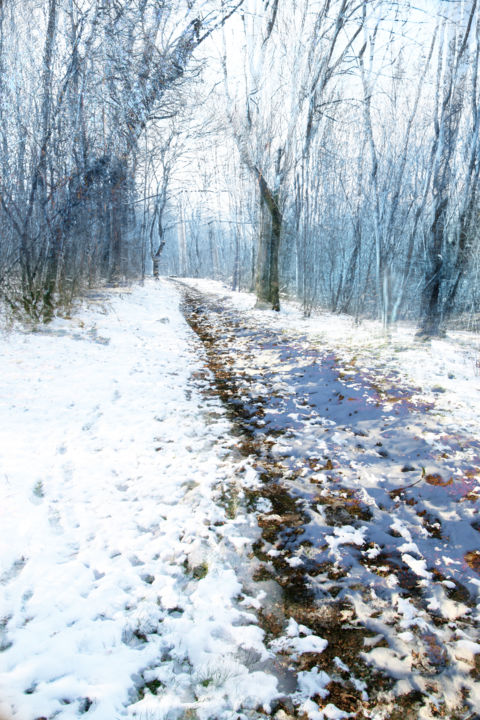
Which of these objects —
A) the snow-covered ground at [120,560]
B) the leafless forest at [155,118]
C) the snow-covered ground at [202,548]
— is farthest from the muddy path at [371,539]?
the leafless forest at [155,118]

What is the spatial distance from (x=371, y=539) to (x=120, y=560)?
1.53 metres

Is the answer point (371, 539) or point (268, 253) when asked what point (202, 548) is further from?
point (268, 253)

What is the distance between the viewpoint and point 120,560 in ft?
6.63

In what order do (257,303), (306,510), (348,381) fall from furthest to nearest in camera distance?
(257,303) → (348,381) → (306,510)

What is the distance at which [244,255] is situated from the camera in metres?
25.7

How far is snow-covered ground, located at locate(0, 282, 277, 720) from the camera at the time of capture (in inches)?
55.0

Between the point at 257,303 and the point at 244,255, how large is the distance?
52.5 ft

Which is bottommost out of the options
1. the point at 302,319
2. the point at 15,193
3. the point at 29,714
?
the point at 29,714

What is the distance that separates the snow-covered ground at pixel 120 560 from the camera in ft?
4.58

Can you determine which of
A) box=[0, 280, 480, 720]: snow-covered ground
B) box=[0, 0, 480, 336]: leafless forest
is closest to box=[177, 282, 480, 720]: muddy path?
box=[0, 280, 480, 720]: snow-covered ground

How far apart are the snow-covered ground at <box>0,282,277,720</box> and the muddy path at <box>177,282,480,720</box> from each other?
0.78 feet

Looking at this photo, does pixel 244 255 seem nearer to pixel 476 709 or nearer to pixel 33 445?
pixel 33 445

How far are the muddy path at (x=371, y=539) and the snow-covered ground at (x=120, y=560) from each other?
0.24 m

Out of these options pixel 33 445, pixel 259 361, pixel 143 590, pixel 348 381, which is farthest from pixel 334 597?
pixel 259 361
